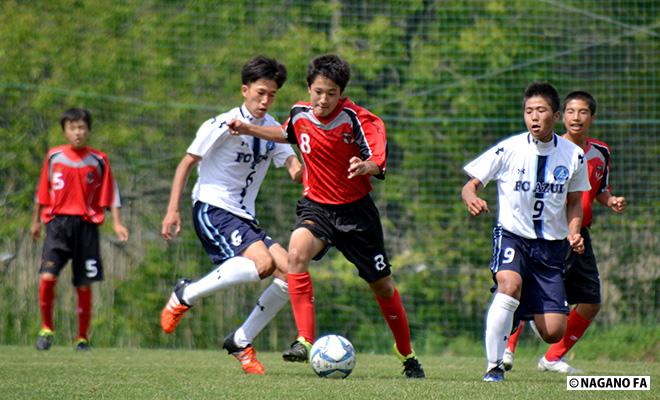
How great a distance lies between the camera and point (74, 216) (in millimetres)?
9414

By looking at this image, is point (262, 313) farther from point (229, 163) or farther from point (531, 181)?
point (531, 181)

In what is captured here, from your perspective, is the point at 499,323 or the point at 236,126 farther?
the point at 236,126

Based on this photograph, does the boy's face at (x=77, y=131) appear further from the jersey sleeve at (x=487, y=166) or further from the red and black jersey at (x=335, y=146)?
the jersey sleeve at (x=487, y=166)

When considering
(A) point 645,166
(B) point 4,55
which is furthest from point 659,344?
(B) point 4,55

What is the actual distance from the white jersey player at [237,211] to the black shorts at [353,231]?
56 centimetres

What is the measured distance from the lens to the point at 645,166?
11180 millimetres

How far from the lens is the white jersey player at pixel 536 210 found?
243 inches

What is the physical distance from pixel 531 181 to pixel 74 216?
14.6 feet

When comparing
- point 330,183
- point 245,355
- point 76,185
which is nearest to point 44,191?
point 76,185

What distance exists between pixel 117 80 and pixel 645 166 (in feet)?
17.3

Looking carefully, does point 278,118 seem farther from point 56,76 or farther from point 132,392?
point 132,392

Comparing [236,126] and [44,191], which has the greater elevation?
[236,126]

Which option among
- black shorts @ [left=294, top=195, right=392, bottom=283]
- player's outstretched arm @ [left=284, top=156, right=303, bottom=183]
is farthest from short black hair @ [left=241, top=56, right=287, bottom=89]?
black shorts @ [left=294, top=195, right=392, bottom=283]

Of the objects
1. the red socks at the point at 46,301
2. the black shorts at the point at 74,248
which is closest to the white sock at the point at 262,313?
the black shorts at the point at 74,248
